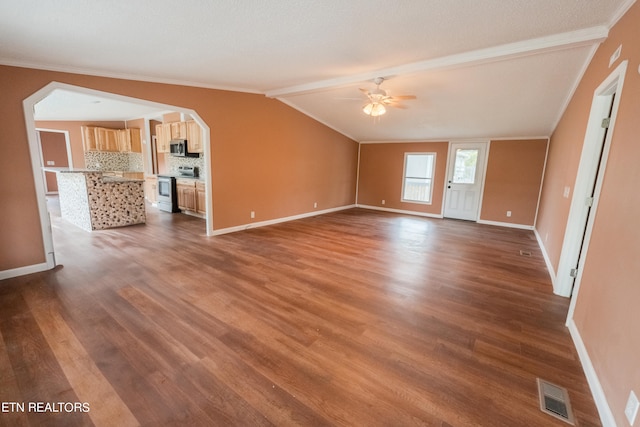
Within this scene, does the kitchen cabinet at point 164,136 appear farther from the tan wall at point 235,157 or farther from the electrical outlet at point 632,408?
the electrical outlet at point 632,408

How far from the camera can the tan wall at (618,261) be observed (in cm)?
144

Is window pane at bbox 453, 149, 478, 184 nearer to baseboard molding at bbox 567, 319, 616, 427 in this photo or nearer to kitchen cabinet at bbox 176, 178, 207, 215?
baseboard molding at bbox 567, 319, 616, 427

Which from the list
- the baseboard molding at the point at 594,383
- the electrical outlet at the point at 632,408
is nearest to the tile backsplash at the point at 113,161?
the baseboard molding at the point at 594,383

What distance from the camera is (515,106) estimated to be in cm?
466

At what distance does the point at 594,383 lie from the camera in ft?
5.69

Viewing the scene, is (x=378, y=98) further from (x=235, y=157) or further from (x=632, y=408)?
(x=632, y=408)

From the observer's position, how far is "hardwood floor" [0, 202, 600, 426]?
1581 mm

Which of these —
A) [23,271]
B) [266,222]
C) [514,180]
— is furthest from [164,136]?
[514,180]

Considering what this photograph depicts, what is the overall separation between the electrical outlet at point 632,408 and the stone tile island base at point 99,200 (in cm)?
685

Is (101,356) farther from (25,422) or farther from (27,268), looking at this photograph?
(27,268)

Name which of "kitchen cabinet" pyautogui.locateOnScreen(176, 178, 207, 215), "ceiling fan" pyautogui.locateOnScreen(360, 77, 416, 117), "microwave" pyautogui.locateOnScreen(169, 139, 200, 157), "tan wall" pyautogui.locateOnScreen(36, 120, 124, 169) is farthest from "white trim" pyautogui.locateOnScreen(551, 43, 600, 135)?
"tan wall" pyautogui.locateOnScreen(36, 120, 124, 169)

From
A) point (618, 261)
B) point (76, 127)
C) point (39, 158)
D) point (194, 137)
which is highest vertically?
point (76, 127)

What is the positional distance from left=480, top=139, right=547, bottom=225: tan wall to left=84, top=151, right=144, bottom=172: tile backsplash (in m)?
10.1

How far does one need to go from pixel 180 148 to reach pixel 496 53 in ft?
21.0
